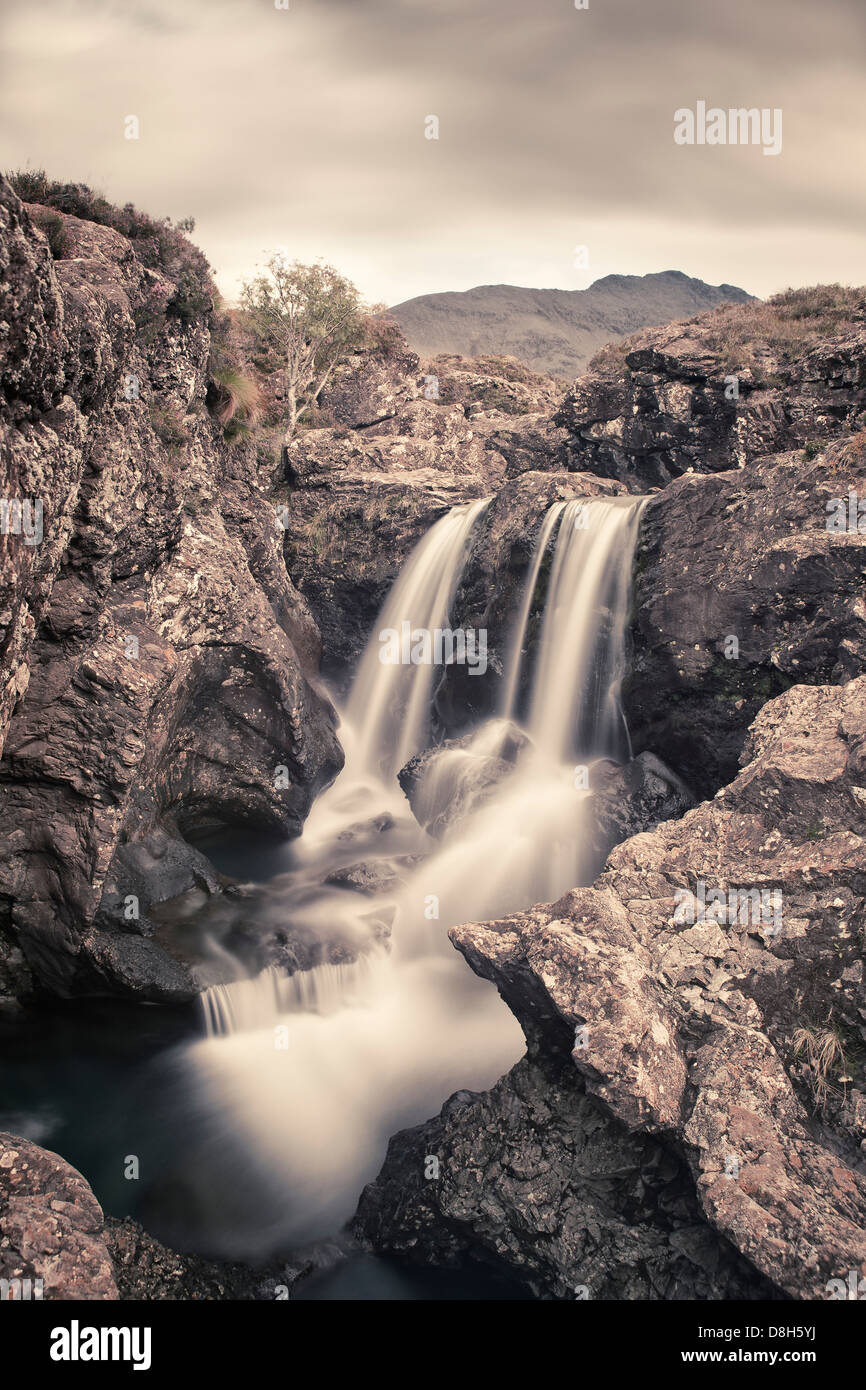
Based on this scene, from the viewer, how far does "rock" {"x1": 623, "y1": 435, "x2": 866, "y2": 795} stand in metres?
10.7

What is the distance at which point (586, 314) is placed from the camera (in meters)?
114

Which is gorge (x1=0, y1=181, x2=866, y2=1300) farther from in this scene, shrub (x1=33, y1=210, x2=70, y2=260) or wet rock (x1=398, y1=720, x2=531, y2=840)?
shrub (x1=33, y1=210, x2=70, y2=260)

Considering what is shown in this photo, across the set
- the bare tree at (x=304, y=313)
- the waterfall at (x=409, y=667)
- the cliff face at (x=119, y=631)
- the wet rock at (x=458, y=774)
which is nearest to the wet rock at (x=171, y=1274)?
the cliff face at (x=119, y=631)

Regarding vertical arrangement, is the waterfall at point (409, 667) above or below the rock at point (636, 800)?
above

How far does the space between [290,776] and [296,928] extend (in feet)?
12.6

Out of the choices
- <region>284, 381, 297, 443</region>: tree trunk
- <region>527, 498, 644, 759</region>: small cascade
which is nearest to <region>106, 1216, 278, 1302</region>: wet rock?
<region>527, 498, 644, 759</region>: small cascade

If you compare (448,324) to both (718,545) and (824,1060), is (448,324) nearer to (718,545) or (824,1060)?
(718,545)

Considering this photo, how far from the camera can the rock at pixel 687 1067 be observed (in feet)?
18.0

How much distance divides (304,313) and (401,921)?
25.3 meters

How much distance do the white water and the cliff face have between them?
1.39 meters

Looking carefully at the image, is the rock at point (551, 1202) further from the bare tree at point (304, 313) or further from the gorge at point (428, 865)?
the bare tree at point (304, 313)

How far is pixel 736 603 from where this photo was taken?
11711 millimetres

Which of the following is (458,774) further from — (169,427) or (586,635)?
(169,427)

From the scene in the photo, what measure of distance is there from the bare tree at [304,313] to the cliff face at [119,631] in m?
15.6
